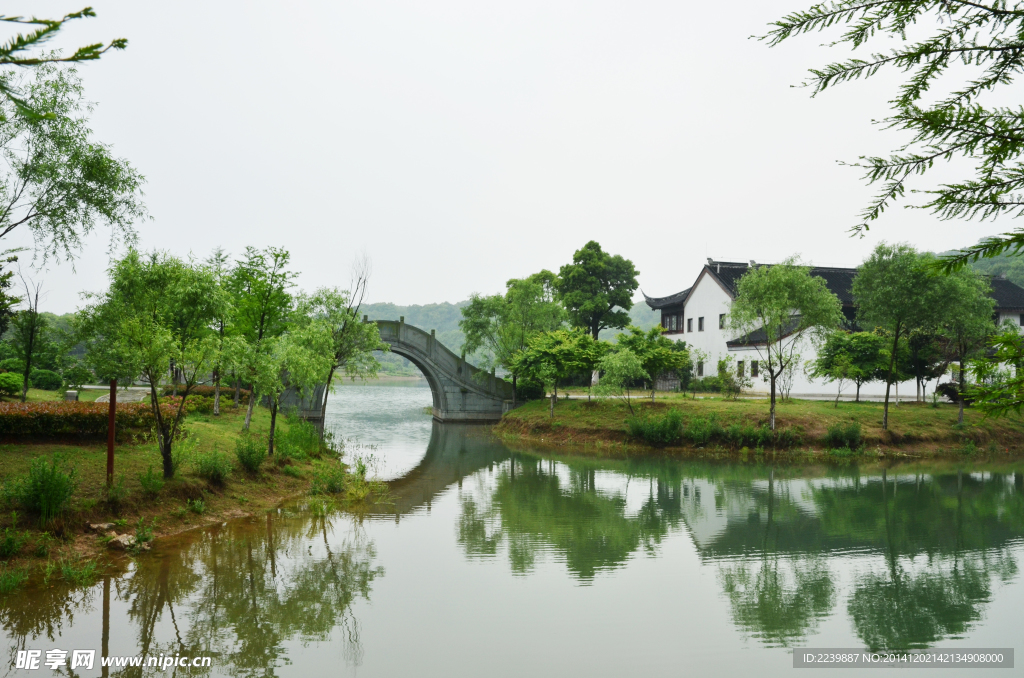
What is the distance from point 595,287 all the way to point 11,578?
3784 centimetres

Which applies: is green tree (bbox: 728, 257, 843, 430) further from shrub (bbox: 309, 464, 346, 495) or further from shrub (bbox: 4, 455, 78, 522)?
shrub (bbox: 4, 455, 78, 522)

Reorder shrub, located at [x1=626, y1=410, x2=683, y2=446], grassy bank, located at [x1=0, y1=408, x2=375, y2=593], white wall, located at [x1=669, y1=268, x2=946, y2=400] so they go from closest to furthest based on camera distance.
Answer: grassy bank, located at [x1=0, y1=408, x2=375, y2=593], shrub, located at [x1=626, y1=410, x2=683, y2=446], white wall, located at [x1=669, y1=268, x2=946, y2=400]

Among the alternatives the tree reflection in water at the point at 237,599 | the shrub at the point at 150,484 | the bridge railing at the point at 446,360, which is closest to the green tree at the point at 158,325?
the shrub at the point at 150,484

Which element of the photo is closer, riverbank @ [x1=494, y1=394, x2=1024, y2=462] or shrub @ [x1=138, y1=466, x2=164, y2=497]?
shrub @ [x1=138, y1=466, x2=164, y2=497]

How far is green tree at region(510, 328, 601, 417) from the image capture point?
29875 millimetres

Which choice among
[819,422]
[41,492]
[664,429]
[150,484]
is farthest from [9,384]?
[819,422]

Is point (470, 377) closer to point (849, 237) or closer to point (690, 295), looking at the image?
point (690, 295)

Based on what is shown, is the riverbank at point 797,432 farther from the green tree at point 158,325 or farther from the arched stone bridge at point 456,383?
the green tree at point 158,325

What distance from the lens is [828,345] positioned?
29.3 m

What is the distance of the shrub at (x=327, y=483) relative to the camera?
14.5 meters

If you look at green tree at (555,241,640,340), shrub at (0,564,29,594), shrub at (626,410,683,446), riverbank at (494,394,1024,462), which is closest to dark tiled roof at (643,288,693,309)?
green tree at (555,241,640,340)

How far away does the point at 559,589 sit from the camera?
29.1 feet

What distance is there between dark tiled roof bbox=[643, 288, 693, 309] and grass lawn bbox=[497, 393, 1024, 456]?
1594cm

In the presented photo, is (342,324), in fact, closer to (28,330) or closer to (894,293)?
(28,330)
